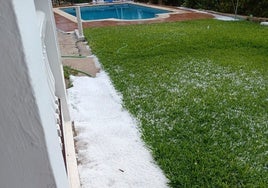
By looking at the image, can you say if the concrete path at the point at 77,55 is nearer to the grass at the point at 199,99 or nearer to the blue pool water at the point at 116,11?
the grass at the point at 199,99

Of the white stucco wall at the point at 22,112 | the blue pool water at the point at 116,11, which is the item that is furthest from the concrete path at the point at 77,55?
the blue pool water at the point at 116,11

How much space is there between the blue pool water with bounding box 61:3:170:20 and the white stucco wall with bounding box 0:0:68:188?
13341 mm

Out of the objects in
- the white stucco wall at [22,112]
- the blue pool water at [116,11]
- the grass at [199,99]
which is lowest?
the grass at [199,99]

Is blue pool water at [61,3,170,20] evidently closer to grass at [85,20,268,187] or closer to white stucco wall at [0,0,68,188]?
grass at [85,20,268,187]

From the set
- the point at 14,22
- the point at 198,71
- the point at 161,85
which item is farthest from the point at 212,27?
the point at 14,22

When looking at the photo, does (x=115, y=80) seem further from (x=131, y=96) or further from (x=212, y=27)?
(x=212, y=27)

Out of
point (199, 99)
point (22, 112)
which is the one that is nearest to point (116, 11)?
point (199, 99)

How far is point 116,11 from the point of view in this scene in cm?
1559

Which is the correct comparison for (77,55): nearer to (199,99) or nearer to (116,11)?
(199,99)

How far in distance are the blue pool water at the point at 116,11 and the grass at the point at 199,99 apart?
7224mm

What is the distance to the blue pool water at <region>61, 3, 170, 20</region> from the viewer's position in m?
13.9

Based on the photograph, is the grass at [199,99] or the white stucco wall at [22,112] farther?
the grass at [199,99]

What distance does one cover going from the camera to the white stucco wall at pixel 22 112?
537 millimetres

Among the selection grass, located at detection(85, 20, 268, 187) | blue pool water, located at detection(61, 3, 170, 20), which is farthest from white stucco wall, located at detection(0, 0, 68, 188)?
blue pool water, located at detection(61, 3, 170, 20)
